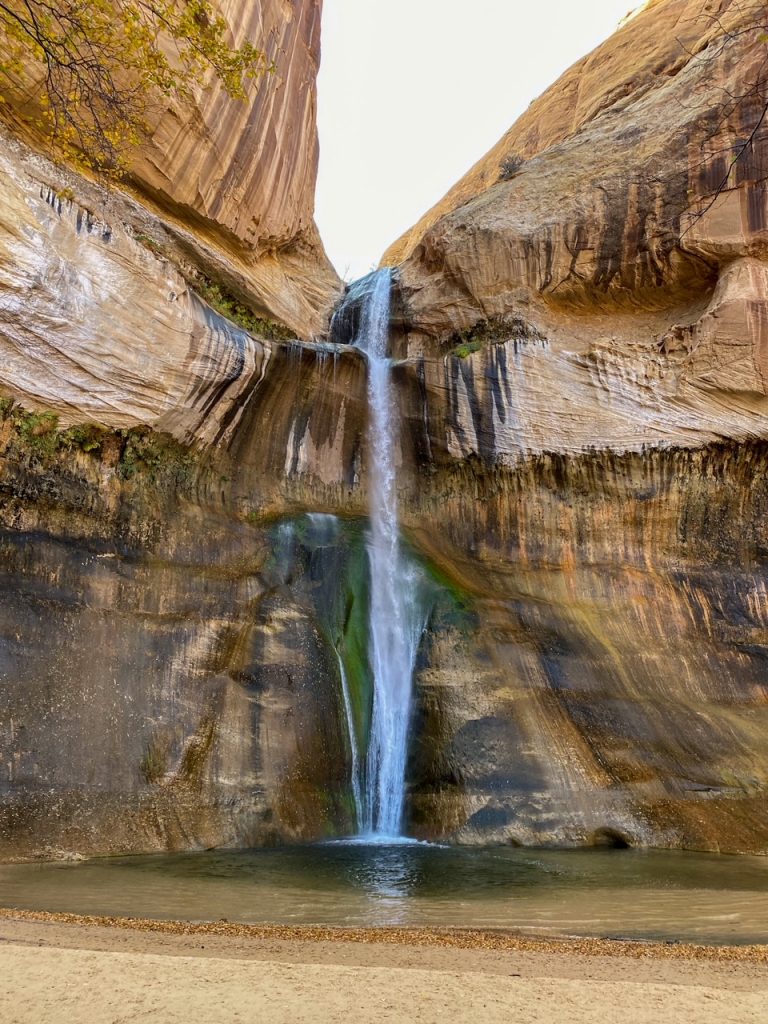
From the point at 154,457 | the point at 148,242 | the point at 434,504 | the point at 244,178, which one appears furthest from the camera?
the point at 244,178

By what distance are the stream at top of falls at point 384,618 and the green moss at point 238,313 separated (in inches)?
81.3

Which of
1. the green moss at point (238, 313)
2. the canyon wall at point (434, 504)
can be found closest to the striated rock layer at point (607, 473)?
the canyon wall at point (434, 504)

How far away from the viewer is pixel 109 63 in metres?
12.1

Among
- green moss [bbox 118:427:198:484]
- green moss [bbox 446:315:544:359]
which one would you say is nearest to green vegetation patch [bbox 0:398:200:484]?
green moss [bbox 118:427:198:484]

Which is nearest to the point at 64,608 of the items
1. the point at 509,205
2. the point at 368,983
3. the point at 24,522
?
the point at 24,522

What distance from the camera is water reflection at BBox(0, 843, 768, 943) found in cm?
557

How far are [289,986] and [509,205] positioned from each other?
15.5 metres

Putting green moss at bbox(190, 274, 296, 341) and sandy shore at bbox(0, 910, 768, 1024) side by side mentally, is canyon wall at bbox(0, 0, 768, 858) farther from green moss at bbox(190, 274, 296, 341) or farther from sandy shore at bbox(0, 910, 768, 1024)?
sandy shore at bbox(0, 910, 768, 1024)

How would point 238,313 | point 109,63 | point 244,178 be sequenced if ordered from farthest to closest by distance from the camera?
1. point 244,178
2. point 238,313
3. point 109,63

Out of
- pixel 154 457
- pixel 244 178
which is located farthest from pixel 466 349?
pixel 154 457

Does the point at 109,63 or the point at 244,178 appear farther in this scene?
the point at 244,178

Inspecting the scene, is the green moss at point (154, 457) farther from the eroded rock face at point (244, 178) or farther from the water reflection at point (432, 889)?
the water reflection at point (432, 889)

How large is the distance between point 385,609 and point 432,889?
632 centimetres

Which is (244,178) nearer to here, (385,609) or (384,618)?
(385,609)
